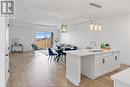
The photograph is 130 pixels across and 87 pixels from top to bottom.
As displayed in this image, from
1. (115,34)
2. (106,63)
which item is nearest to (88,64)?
(106,63)

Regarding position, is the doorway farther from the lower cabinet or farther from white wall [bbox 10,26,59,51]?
the lower cabinet

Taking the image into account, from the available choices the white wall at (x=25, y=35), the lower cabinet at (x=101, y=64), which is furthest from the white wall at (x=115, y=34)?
the white wall at (x=25, y=35)

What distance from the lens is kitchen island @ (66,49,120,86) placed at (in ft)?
10.5

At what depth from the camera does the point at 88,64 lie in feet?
12.4

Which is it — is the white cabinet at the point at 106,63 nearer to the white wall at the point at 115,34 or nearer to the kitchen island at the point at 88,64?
the kitchen island at the point at 88,64

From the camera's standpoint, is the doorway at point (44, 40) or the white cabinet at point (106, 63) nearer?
the white cabinet at point (106, 63)

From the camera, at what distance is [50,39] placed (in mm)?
12781

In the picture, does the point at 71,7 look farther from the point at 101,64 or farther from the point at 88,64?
the point at 101,64

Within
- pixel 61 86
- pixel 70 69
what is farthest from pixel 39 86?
pixel 70 69

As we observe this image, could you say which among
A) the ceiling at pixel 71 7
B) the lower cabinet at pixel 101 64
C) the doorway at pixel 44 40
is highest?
the ceiling at pixel 71 7

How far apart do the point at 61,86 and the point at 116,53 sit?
276cm

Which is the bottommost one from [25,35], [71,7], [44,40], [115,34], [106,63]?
[106,63]

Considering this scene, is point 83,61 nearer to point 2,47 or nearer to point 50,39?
point 2,47

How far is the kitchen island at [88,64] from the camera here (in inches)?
126
